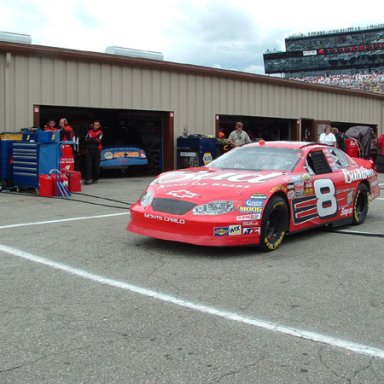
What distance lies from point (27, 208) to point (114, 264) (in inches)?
191

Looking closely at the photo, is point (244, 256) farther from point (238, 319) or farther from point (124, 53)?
point (124, 53)

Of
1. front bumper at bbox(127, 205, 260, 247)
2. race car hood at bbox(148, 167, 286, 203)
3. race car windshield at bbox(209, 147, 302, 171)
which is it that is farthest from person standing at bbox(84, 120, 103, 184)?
front bumper at bbox(127, 205, 260, 247)

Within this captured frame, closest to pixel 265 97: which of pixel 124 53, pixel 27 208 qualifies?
pixel 124 53

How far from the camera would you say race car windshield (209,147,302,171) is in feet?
24.7

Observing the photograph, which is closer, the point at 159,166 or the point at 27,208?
the point at 27,208

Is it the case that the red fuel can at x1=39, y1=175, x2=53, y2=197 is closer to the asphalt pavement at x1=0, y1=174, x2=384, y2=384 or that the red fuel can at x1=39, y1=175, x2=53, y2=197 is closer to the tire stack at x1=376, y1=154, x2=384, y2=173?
the asphalt pavement at x1=0, y1=174, x2=384, y2=384

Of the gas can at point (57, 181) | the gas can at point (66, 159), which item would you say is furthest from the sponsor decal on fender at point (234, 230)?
the gas can at point (66, 159)

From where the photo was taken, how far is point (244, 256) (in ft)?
20.8

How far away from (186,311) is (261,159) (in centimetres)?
383

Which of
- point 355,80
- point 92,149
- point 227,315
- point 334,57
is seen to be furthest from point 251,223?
point 334,57

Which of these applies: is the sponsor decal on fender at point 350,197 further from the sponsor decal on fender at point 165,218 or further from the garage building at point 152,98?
the garage building at point 152,98

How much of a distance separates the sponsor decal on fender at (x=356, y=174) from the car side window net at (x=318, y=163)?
419 millimetres

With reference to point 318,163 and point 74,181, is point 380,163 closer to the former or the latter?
point 74,181

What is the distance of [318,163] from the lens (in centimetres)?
792
